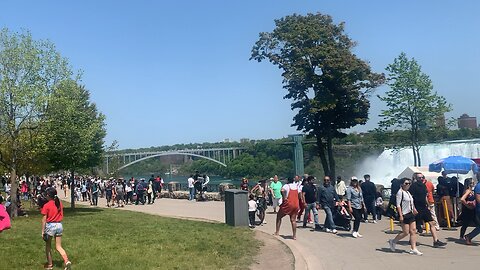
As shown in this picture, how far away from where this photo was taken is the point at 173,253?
10.2 meters

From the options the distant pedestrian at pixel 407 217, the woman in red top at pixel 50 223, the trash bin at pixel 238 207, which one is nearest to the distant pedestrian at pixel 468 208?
the distant pedestrian at pixel 407 217

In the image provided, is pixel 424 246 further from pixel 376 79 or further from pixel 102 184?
pixel 102 184

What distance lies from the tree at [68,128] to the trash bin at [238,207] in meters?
9.19

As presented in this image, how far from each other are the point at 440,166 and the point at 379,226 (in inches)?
109

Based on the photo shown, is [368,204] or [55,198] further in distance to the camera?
[368,204]

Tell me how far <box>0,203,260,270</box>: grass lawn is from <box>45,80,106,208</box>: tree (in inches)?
235

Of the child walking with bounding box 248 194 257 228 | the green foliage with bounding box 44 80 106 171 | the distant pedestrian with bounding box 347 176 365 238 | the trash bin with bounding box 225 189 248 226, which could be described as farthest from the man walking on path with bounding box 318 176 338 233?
the green foliage with bounding box 44 80 106 171

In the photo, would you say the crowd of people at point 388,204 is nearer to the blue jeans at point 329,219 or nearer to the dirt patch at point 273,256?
the blue jeans at point 329,219

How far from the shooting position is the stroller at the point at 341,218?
46.9ft

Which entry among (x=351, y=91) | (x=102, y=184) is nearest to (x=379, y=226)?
(x=351, y=91)

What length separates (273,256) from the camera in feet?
33.4

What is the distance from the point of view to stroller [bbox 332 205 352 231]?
14.3 meters

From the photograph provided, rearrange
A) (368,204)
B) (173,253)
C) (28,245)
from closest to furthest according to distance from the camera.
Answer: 1. (173,253)
2. (28,245)
3. (368,204)

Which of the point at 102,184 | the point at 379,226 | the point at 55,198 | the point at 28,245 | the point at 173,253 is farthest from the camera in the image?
Answer: the point at 102,184
